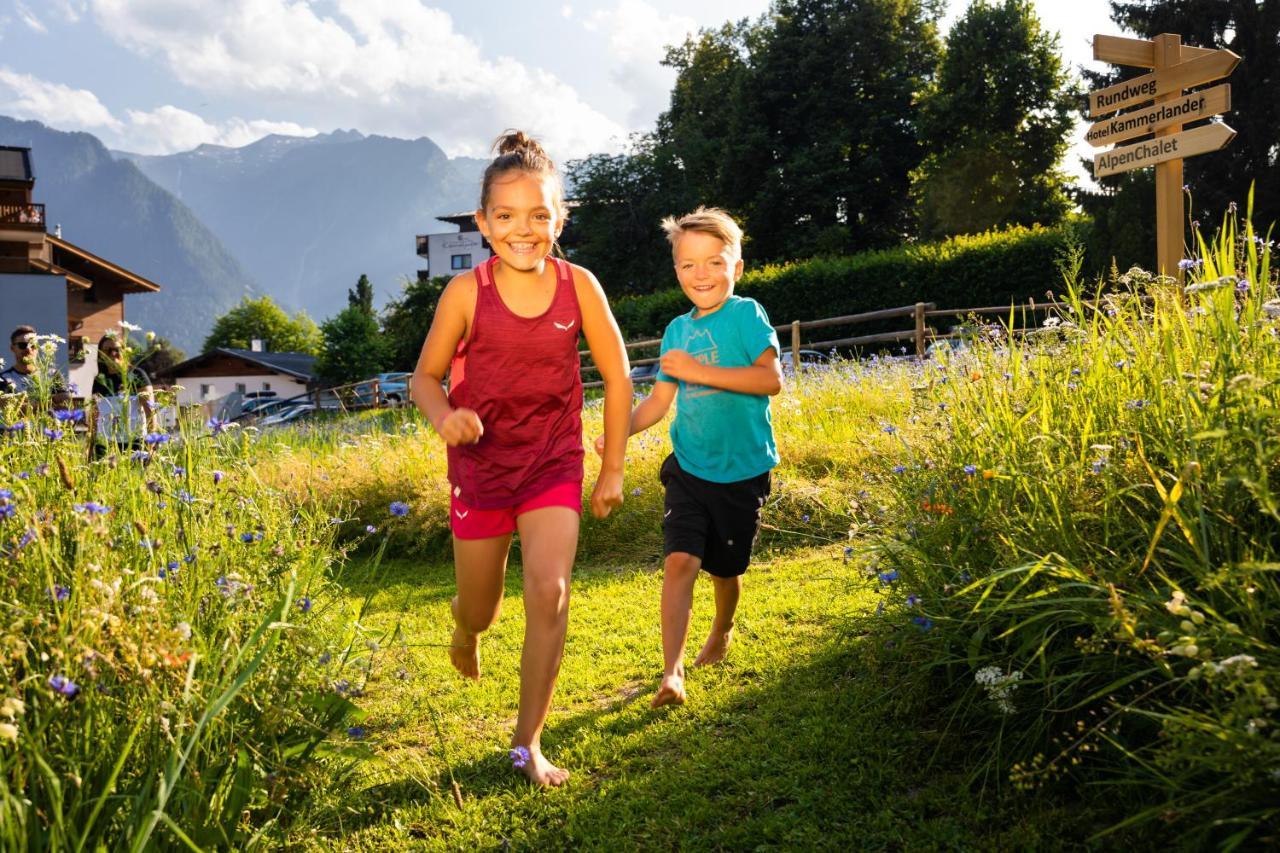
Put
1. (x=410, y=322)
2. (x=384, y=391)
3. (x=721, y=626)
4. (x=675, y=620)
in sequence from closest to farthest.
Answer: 1. (x=675, y=620)
2. (x=721, y=626)
3. (x=384, y=391)
4. (x=410, y=322)

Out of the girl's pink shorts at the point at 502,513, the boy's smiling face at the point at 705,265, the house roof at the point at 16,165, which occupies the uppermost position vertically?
the house roof at the point at 16,165

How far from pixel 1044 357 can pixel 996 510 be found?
33.1 inches

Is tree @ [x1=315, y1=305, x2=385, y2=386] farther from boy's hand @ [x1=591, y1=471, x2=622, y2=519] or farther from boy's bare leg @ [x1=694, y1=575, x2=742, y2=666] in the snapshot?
boy's hand @ [x1=591, y1=471, x2=622, y2=519]

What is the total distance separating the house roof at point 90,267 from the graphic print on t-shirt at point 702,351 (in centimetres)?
3665

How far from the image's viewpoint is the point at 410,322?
176 feet

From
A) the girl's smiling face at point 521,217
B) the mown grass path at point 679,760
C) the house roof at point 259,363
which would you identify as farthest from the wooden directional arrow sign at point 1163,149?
the house roof at point 259,363

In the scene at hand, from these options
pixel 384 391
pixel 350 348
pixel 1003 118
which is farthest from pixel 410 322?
pixel 1003 118

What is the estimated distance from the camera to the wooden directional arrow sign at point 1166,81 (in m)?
7.00

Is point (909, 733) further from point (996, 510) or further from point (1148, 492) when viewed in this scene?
point (1148, 492)

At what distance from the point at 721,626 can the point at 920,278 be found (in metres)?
22.5

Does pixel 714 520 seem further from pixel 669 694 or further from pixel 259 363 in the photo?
pixel 259 363

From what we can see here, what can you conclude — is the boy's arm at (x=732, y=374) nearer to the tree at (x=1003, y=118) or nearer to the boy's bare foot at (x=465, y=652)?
the boy's bare foot at (x=465, y=652)

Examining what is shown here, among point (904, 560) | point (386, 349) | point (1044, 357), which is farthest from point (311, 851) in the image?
point (386, 349)

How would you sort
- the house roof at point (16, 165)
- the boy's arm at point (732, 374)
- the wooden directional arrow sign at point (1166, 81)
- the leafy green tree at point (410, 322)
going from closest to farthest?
the boy's arm at point (732, 374) < the wooden directional arrow sign at point (1166, 81) < the house roof at point (16, 165) < the leafy green tree at point (410, 322)
